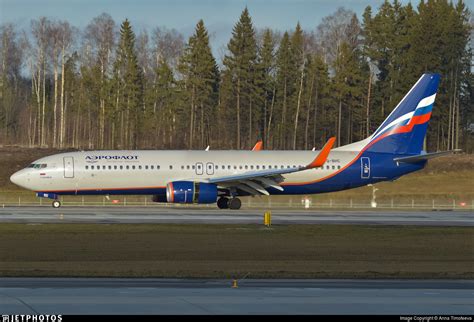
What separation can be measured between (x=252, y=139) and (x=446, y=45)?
2547 centimetres

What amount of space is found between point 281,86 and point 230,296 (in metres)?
90.1

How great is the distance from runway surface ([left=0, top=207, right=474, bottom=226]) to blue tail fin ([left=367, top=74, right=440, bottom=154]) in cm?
503

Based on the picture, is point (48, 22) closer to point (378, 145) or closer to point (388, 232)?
point (378, 145)

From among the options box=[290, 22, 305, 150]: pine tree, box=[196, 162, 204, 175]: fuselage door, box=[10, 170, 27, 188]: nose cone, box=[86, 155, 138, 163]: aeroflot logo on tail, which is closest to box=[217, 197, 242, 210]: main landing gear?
box=[196, 162, 204, 175]: fuselage door

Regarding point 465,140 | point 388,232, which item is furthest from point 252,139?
point 388,232

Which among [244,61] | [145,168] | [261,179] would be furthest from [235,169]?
[244,61]

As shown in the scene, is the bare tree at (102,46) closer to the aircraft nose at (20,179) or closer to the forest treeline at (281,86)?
the forest treeline at (281,86)

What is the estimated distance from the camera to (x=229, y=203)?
5466cm

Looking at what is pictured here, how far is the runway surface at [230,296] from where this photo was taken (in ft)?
57.9

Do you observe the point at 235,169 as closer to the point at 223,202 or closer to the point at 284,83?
the point at 223,202

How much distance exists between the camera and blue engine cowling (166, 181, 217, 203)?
5134cm

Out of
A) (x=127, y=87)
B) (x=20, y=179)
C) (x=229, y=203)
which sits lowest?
(x=229, y=203)

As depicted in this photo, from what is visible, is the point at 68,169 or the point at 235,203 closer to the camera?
the point at 68,169

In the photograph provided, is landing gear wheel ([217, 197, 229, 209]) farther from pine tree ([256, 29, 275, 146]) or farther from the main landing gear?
pine tree ([256, 29, 275, 146])
